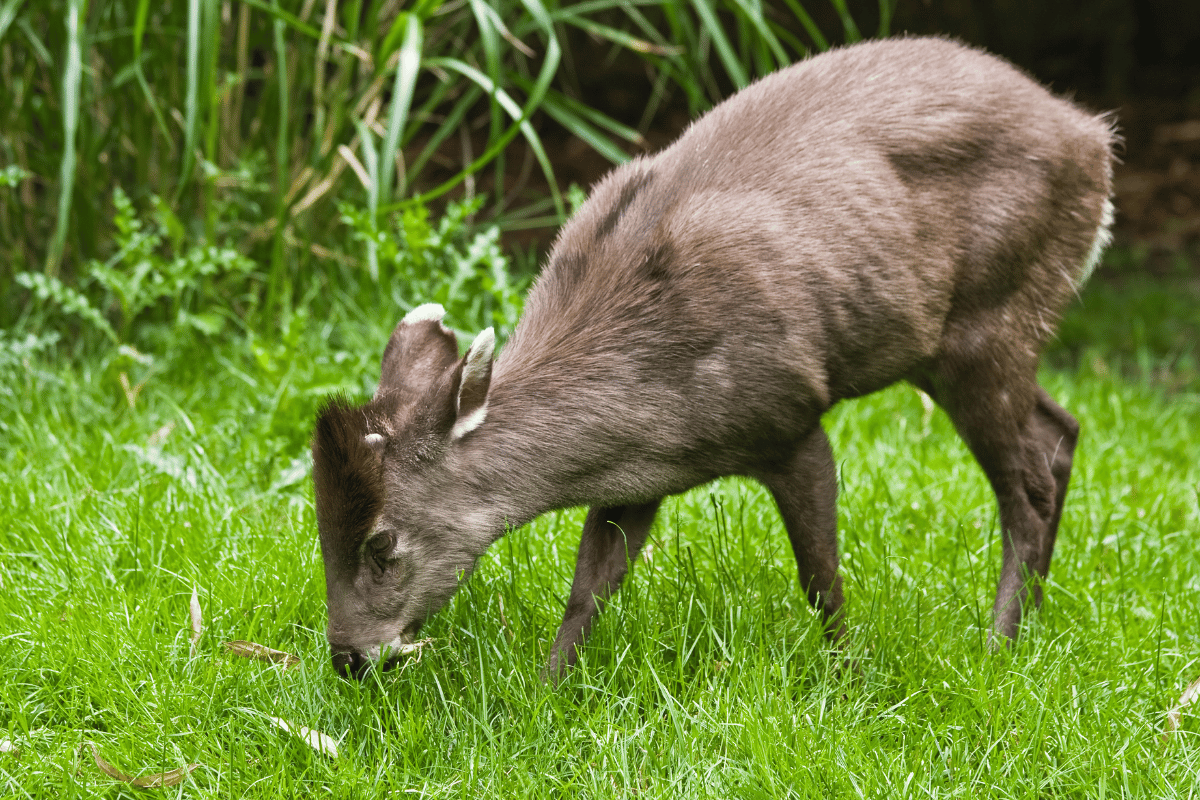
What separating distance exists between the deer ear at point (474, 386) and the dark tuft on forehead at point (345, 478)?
0.23 m

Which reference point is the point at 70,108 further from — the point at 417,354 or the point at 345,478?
the point at 345,478

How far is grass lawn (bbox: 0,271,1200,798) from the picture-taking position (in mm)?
2941

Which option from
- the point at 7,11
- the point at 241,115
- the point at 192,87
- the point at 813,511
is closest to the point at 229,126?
the point at 241,115

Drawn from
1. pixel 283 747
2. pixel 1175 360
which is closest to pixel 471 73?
pixel 283 747

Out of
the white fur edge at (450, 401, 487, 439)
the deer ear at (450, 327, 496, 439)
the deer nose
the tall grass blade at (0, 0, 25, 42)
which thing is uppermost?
the tall grass blade at (0, 0, 25, 42)

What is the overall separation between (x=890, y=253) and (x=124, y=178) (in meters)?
3.99

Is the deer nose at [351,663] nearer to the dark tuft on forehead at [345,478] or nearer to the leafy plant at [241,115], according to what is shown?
the dark tuft on forehead at [345,478]

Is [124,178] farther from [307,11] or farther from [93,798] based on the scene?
[93,798]

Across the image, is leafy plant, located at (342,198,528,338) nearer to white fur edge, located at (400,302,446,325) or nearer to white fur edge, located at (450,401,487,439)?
white fur edge, located at (400,302,446,325)

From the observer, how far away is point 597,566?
3512mm

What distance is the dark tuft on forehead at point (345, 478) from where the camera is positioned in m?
3.05

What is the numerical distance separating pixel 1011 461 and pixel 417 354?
1.83m

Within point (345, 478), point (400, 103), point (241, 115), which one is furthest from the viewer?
point (241, 115)

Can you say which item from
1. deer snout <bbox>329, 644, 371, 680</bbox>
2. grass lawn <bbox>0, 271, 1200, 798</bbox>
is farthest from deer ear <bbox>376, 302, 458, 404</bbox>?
deer snout <bbox>329, 644, 371, 680</bbox>
